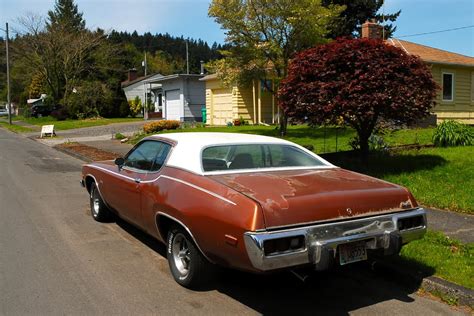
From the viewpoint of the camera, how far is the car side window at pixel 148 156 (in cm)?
546

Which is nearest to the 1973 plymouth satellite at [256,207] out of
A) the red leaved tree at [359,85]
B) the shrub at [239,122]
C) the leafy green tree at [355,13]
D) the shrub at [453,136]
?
the red leaved tree at [359,85]

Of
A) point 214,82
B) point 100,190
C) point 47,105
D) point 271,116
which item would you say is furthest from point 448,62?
point 47,105

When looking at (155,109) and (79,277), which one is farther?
(155,109)

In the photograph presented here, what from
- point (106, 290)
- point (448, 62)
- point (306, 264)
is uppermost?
point (448, 62)

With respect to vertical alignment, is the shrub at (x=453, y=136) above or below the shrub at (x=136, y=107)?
below

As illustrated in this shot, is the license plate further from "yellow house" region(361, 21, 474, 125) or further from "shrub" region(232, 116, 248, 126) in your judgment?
"shrub" region(232, 116, 248, 126)

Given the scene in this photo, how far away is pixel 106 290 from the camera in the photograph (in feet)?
15.3

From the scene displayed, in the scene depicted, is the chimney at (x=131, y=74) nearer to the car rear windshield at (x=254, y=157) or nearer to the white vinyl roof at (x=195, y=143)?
the white vinyl roof at (x=195, y=143)

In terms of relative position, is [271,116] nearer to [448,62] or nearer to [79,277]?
[448,62]

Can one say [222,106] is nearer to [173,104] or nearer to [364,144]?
[173,104]

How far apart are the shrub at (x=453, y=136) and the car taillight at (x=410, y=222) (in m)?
8.12

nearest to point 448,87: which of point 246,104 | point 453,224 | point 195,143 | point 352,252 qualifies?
point 246,104

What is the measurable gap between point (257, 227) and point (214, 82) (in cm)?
2722

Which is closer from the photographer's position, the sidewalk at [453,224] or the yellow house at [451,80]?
the sidewalk at [453,224]
